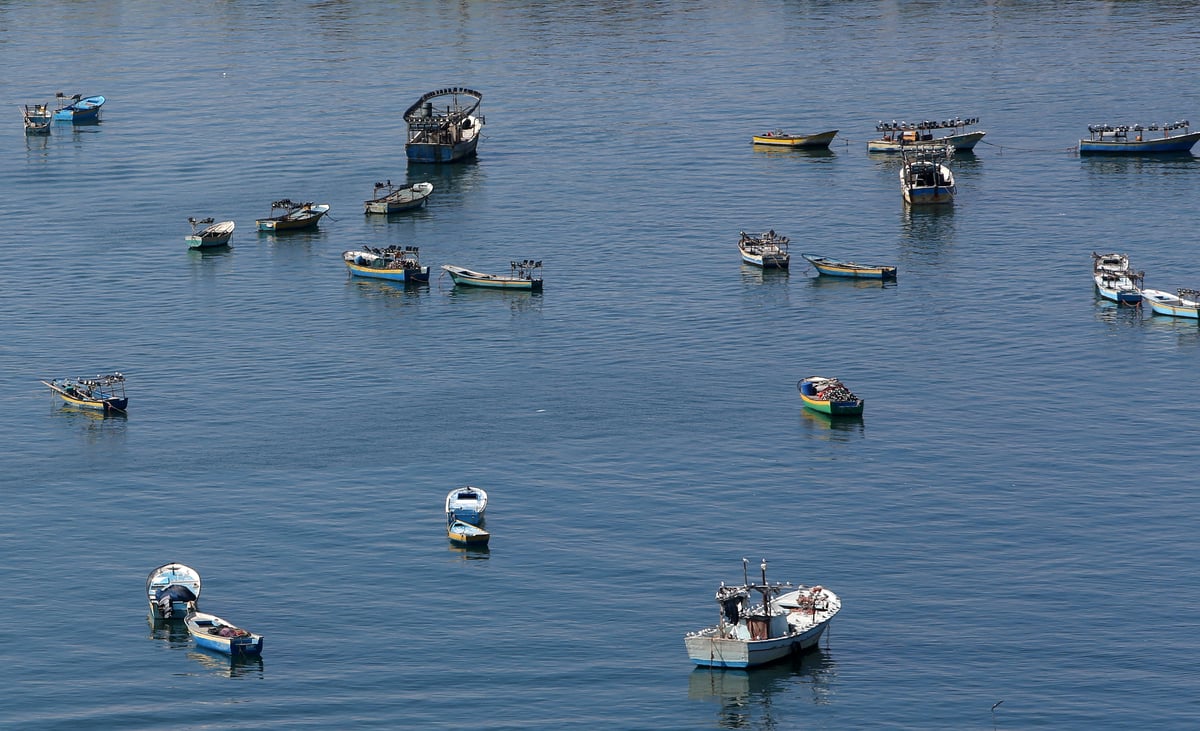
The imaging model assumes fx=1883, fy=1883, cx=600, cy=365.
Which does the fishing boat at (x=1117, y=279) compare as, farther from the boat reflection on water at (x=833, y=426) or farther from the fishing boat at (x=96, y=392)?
the fishing boat at (x=96, y=392)

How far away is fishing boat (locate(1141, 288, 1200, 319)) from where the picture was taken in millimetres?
173750

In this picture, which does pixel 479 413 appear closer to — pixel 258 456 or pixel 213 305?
pixel 258 456

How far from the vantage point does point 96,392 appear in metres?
161

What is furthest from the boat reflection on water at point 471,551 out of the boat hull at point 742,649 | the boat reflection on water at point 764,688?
the boat reflection on water at point 764,688

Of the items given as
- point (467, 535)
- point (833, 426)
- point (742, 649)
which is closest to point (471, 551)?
point (467, 535)

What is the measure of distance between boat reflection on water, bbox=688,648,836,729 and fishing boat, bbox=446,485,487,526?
24511 millimetres

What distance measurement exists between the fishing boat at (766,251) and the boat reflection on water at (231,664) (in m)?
91.0

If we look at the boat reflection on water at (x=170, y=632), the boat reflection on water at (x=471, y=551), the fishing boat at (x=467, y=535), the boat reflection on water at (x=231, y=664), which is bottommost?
the boat reflection on water at (x=231, y=664)

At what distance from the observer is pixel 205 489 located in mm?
141250

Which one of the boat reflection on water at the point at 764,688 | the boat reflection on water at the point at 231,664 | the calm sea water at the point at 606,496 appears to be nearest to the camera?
the boat reflection on water at the point at 764,688

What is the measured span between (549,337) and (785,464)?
38.4 m

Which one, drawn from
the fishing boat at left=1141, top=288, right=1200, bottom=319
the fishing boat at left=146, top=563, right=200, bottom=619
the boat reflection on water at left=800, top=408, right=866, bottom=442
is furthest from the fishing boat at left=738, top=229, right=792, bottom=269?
the fishing boat at left=146, top=563, right=200, bottom=619

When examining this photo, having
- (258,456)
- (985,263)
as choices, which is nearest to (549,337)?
(258,456)

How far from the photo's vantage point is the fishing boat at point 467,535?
425 ft
